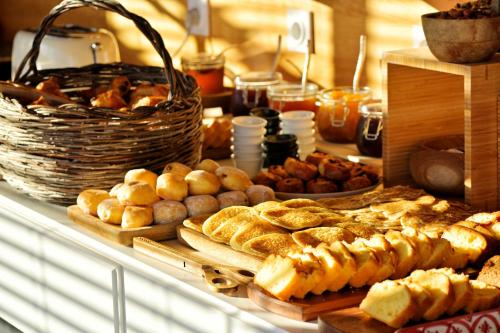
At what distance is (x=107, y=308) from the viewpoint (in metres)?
1.68

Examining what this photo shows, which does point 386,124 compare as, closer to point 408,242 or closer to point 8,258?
point 408,242

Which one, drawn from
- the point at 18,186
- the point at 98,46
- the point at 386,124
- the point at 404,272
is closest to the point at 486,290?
the point at 404,272

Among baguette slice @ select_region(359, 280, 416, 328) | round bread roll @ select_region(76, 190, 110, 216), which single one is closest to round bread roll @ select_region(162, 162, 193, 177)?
round bread roll @ select_region(76, 190, 110, 216)

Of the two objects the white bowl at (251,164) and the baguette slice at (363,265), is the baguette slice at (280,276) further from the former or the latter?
the white bowl at (251,164)

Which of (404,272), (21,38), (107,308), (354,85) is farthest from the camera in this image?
(21,38)

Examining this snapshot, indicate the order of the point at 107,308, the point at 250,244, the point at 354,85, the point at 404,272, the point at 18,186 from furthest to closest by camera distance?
the point at 354,85 → the point at 18,186 → the point at 107,308 → the point at 250,244 → the point at 404,272

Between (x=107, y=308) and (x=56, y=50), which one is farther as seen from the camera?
(x=56, y=50)

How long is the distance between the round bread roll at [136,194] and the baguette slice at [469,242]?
21.4 inches

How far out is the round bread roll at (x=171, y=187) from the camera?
1.75 metres

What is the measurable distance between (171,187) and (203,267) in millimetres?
269

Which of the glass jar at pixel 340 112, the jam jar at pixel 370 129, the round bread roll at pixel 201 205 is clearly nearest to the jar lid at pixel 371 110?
the jam jar at pixel 370 129

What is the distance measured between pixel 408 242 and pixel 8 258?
0.95 m

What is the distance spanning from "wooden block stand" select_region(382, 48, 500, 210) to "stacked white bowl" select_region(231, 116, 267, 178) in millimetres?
313

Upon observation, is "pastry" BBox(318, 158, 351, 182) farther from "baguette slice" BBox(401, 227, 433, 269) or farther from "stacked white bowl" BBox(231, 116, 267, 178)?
"baguette slice" BBox(401, 227, 433, 269)
